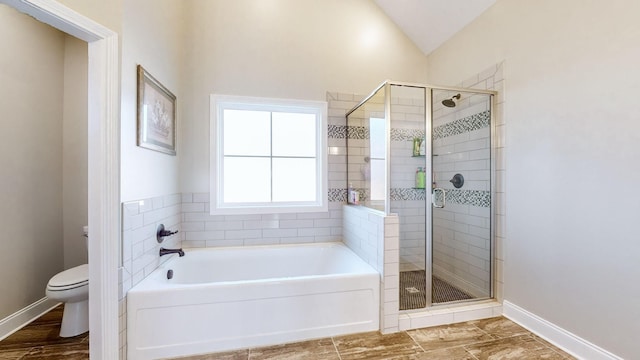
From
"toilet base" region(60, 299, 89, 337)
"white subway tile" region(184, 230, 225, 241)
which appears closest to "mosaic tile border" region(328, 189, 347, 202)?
"white subway tile" region(184, 230, 225, 241)

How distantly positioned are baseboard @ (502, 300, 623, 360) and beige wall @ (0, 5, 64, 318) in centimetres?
390

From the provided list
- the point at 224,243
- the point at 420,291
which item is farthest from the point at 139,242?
the point at 420,291

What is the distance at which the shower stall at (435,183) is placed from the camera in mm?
2211

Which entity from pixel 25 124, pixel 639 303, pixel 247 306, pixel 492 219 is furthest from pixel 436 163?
pixel 25 124

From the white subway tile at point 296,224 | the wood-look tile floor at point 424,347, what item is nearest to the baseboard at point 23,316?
the wood-look tile floor at point 424,347

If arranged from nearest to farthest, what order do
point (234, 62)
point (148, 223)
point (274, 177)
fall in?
point (148, 223), point (234, 62), point (274, 177)

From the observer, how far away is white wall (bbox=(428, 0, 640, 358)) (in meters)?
1.42

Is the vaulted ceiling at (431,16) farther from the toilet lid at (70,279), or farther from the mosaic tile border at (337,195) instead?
the toilet lid at (70,279)

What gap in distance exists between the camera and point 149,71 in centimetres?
194

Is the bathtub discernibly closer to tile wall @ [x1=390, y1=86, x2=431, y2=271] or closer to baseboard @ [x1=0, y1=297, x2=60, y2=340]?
tile wall @ [x1=390, y1=86, x2=431, y2=271]

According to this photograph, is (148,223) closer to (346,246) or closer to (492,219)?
(346,246)

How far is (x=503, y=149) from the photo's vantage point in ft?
7.11

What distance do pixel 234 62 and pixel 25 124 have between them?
1761mm

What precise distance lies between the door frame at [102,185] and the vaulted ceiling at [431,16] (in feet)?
8.59
